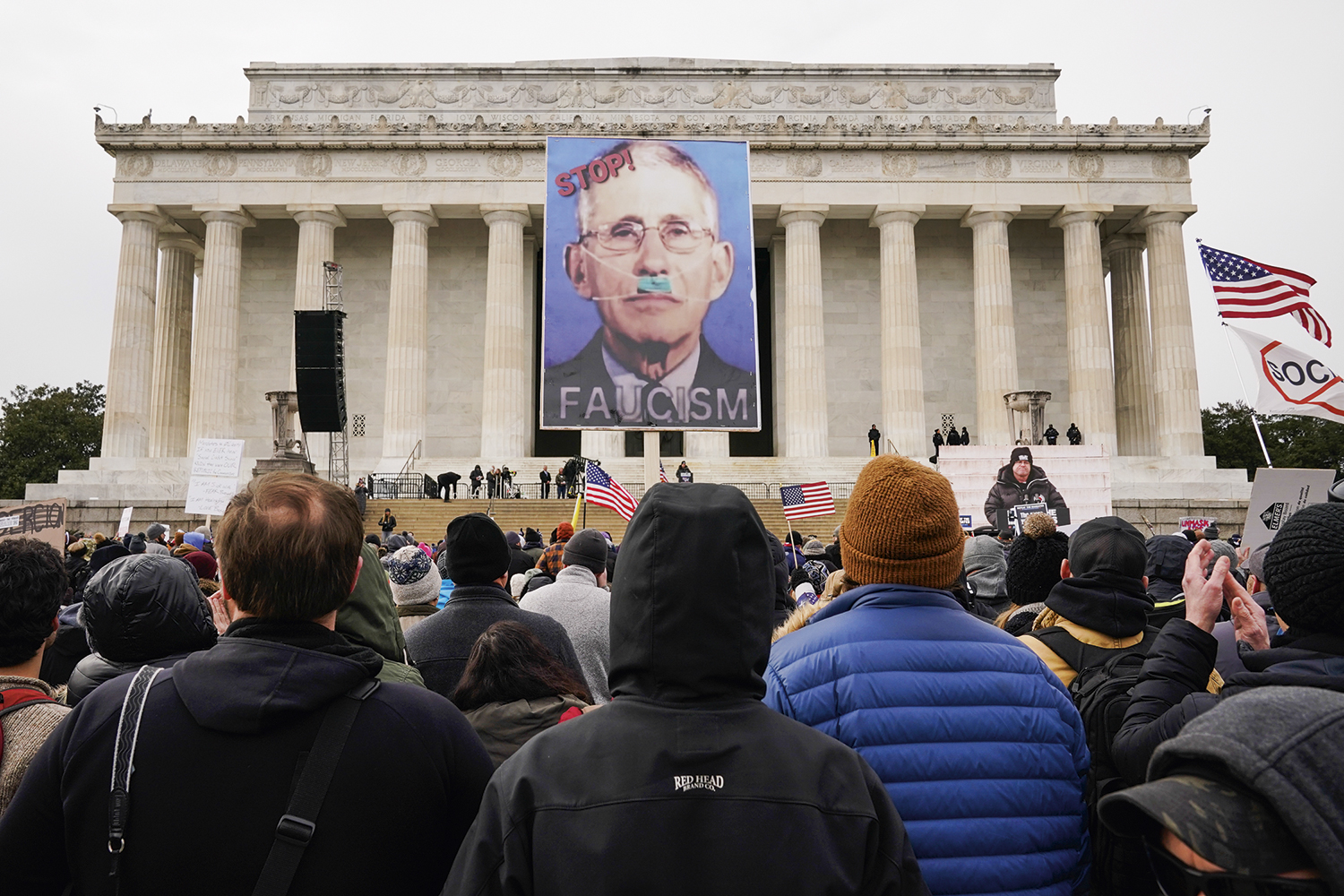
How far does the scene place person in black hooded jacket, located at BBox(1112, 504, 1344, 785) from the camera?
284cm

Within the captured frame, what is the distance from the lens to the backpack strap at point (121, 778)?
256 cm

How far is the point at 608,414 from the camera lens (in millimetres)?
16578

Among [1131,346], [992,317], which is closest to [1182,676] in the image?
[992,317]

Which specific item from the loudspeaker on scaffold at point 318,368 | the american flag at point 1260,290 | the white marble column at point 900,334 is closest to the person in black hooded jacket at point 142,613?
the american flag at point 1260,290

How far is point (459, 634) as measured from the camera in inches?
204

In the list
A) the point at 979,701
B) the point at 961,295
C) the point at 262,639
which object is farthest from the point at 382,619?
the point at 961,295

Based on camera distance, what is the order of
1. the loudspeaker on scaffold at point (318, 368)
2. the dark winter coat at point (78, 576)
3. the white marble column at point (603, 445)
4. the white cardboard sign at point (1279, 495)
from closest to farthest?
the dark winter coat at point (78, 576) → the white cardboard sign at point (1279, 495) → the loudspeaker on scaffold at point (318, 368) → the white marble column at point (603, 445)

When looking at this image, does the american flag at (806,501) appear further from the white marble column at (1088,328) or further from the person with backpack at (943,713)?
the white marble column at (1088,328)

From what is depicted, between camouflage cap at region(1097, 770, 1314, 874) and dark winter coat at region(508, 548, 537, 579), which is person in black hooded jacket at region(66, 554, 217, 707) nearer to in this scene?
camouflage cap at region(1097, 770, 1314, 874)

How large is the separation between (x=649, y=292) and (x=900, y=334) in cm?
2879

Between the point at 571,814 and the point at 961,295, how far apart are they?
162 ft

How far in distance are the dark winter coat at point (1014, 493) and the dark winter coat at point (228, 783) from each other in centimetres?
1990

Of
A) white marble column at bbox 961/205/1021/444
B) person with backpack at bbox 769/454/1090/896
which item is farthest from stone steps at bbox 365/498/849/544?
person with backpack at bbox 769/454/1090/896

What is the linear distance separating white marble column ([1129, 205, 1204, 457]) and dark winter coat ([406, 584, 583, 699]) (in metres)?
43.8
